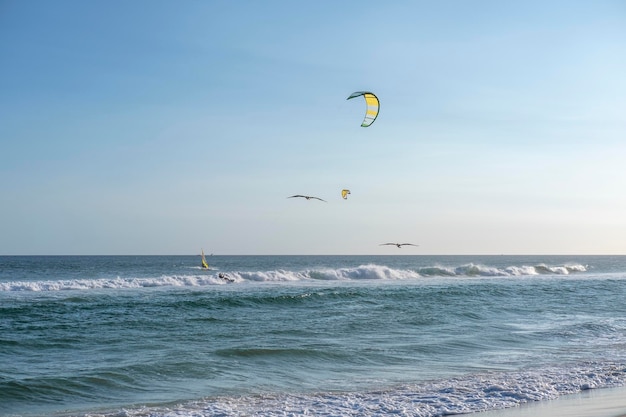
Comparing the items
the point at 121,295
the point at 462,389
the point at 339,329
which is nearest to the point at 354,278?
the point at 121,295

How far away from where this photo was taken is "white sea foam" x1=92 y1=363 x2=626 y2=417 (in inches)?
347

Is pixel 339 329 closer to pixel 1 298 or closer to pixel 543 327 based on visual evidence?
pixel 543 327

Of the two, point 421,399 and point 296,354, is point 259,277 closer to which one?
point 296,354

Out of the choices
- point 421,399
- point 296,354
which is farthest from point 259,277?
point 421,399

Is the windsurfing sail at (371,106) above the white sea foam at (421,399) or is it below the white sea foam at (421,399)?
above

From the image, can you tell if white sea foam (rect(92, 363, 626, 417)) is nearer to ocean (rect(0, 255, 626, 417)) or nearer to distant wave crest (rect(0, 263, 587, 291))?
ocean (rect(0, 255, 626, 417))

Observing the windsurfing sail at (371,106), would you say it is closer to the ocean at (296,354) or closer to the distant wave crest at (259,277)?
the ocean at (296,354)

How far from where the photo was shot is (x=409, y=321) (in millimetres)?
18703

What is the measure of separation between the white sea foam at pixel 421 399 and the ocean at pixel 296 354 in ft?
0.11

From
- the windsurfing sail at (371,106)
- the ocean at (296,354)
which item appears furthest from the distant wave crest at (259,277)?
the windsurfing sail at (371,106)

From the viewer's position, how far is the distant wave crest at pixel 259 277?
32219mm

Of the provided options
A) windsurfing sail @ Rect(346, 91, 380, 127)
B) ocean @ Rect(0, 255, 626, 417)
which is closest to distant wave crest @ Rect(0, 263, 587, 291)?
ocean @ Rect(0, 255, 626, 417)

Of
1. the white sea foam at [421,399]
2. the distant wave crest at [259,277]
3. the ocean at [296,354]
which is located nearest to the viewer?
the white sea foam at [421,399]

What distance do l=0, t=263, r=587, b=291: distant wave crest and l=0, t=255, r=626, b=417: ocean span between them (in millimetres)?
7733
